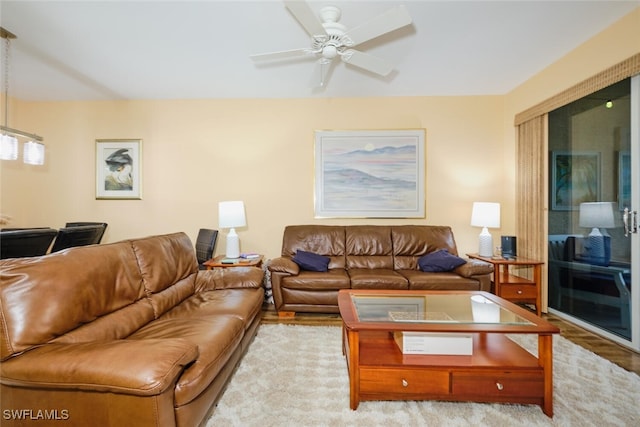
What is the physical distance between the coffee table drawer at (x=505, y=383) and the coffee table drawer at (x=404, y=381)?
0.12 meters

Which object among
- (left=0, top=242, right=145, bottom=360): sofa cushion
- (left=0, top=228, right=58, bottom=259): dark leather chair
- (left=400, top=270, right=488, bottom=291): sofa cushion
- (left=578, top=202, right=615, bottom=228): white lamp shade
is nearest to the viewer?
(left=0, top=242, right=145, bottom=360): sofa cushion

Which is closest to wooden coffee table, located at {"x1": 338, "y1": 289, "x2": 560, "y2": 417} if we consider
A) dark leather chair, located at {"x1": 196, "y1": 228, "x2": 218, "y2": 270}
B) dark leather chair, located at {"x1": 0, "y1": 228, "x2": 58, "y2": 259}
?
dark leather chair, located at {"x1": 196, "y1": 228, "x2": 218, "y2": 270}

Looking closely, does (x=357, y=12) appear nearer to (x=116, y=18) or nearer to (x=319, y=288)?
(x=116, y=18)

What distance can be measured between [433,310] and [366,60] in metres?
2.12

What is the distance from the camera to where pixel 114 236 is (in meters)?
3.86

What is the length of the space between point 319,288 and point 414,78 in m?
2.73

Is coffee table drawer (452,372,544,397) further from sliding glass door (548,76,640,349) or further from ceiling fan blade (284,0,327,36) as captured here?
ceiling fan blade (284,0,327,36)

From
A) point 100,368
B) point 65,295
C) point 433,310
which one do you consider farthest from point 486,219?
point 65,295

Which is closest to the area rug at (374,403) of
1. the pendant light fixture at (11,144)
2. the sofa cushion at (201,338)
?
the sofa cushion at (201,338)

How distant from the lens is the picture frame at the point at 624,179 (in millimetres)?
2307

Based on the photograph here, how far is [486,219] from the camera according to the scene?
3256 millimetres

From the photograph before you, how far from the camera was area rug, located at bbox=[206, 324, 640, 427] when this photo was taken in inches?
57.6

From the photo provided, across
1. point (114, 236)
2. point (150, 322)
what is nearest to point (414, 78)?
point (150, 322)

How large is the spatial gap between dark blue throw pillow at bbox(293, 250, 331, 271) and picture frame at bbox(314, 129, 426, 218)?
847 mm
